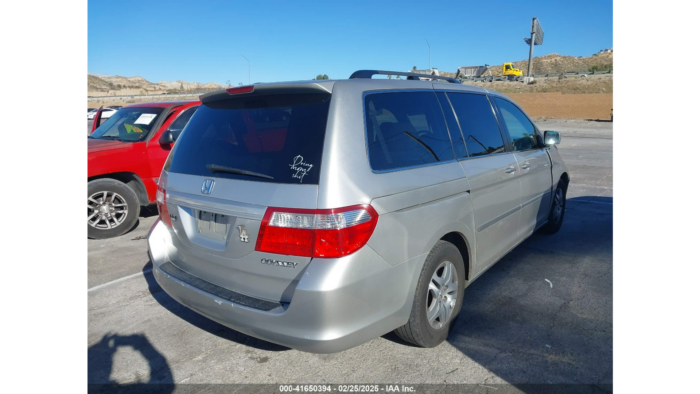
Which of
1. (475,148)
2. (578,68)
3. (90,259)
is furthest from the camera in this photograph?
(578,68)

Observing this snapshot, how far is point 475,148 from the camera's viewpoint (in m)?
3.65

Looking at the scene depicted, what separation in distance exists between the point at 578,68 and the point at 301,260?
135884mm

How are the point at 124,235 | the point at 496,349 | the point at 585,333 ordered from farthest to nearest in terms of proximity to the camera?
the point at 124,235, the point at 585,333, the point at 496,349

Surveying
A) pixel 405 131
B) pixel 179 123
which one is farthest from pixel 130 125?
pixel 405 131

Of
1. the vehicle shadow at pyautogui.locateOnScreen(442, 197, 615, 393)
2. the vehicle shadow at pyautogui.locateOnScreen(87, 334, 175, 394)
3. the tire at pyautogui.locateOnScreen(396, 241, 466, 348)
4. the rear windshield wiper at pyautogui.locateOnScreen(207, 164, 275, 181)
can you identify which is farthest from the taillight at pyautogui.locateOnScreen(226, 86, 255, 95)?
the vehicle shadow at pyautogui.locateOnScreen(442, 197, 615, 393)

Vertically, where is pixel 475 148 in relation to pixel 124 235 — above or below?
above

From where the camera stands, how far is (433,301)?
9.95ft

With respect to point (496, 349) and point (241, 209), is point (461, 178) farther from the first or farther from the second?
point (241, 209)

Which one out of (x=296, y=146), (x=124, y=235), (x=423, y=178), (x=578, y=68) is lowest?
(x=124, y=235)

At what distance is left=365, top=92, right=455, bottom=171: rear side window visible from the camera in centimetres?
273

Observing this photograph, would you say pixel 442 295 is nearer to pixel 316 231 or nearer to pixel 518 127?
pixel 316 231

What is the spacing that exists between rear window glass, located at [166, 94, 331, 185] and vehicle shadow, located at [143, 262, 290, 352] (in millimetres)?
1269

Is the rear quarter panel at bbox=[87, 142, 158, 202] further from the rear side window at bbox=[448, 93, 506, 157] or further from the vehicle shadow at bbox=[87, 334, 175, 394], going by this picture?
the rear side window at bbox=[448, 93, 506, 157]

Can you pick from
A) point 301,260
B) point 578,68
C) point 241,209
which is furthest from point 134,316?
point 578,68
